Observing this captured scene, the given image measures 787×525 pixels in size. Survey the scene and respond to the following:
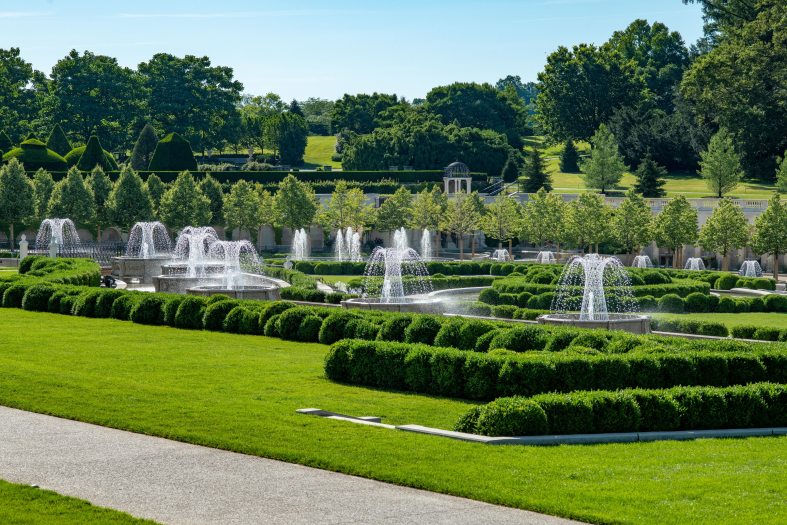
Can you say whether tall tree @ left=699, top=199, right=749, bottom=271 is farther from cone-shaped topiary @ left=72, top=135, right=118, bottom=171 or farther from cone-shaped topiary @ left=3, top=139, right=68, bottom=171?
cone-shaped topiary @ left=3, top=139, right=68, bottom=171

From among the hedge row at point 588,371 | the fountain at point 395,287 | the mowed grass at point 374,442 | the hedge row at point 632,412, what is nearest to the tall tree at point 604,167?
the fountain at point 395,287

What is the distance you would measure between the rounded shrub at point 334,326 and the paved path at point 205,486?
35.4 ft

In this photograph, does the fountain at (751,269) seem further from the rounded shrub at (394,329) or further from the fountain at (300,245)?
the rounded shrub at (394,329)

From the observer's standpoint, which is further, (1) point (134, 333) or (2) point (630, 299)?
(2) point (630, 299)

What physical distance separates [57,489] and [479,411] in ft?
19.0

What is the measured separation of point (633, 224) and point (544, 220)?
558cm

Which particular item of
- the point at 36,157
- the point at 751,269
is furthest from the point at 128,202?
the point at 751,269

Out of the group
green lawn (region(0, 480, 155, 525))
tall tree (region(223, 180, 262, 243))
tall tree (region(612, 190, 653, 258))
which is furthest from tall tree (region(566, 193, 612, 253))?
green lawn (region(0, 480, 155, 525))

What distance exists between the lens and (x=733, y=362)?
63.9ft

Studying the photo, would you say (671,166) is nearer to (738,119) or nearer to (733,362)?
(738,119)

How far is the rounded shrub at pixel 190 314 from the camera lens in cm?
3000

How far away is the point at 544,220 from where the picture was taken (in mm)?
67375

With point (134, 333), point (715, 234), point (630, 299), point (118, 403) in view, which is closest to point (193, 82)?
point (715, 234)

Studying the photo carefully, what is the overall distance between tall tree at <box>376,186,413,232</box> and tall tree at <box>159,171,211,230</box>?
35.7 ft
